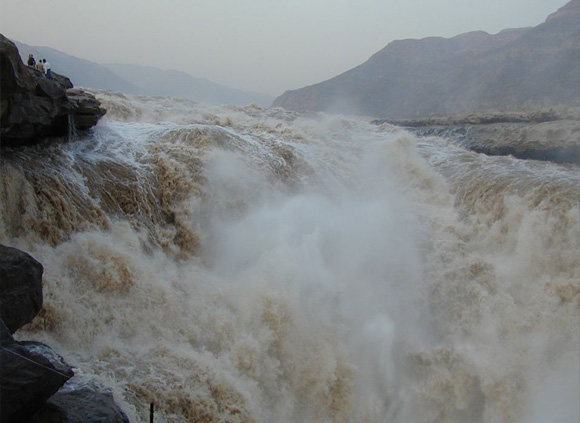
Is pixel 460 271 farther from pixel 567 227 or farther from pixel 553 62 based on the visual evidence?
pixel 553 62

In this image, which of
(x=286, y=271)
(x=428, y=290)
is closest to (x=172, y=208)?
(x=286, y=271)

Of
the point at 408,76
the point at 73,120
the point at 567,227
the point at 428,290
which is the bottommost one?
the point at 428,290

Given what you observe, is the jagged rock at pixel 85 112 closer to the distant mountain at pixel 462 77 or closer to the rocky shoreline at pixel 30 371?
the rocky shoreline at pixel 30 371

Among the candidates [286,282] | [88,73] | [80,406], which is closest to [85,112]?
[286,282]

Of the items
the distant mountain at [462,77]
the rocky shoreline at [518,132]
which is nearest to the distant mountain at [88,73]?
the distant mountain at [462,77]

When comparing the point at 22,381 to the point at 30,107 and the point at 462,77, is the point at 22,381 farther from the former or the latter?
the point at 462,77

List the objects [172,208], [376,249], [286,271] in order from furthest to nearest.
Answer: [376,249], [172,208], [286,271]

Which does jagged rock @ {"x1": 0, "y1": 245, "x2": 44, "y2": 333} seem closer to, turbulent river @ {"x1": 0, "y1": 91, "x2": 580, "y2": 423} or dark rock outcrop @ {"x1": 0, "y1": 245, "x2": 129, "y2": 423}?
dark rock outcrop @ {"x1": 0, "y1": 245, "x2": 129, "y2": 423}
